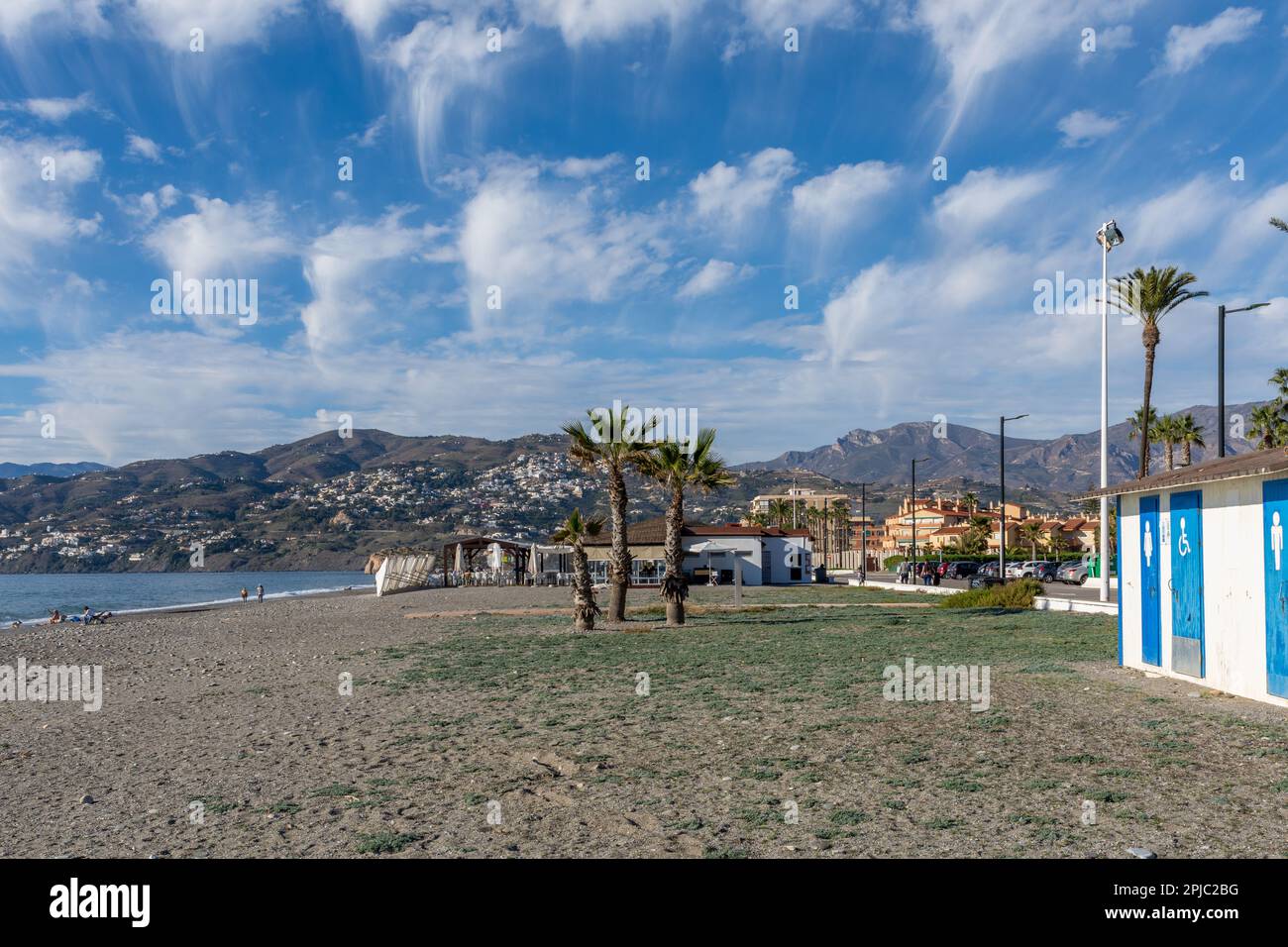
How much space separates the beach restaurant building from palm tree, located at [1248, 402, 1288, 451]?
28541mm

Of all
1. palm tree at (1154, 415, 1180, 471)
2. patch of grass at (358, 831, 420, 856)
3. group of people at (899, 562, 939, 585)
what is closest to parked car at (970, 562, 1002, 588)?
group of people at (899, 562, 939, 585)

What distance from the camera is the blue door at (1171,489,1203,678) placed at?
48.4ft

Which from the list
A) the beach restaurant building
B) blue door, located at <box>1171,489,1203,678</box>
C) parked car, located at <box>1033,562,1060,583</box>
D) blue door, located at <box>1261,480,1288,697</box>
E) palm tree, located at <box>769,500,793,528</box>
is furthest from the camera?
palm tree, located at <box>769,500,793,528</box>

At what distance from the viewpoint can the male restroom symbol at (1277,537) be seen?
40.8 ft

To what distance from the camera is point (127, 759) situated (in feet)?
34.5

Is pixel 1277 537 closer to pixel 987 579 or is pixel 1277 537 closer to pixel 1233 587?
pixel 1233 587

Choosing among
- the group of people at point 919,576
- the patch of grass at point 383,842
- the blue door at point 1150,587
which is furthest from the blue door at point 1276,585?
the group of people at point 919,576

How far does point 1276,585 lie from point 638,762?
29.2 ft

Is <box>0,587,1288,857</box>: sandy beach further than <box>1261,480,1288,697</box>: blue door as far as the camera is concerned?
No

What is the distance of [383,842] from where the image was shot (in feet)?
22.7

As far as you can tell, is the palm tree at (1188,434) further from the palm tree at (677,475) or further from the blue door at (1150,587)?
the blue door at (1150,587)

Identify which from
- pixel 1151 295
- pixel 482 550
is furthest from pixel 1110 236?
pixel 482 550

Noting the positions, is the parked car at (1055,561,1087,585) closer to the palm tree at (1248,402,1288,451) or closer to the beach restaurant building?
the palm tree at (1248,402,1288,451)
